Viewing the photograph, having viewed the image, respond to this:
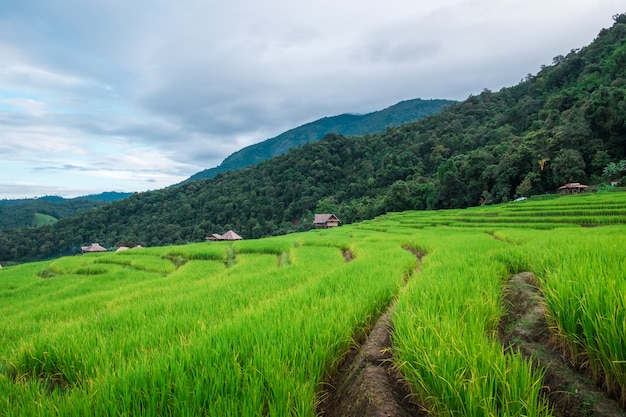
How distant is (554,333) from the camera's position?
8.06 feet

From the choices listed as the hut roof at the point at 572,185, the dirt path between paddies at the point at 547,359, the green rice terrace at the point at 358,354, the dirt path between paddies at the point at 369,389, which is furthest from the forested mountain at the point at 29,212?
the dirt path between paddies at the point at 547,359

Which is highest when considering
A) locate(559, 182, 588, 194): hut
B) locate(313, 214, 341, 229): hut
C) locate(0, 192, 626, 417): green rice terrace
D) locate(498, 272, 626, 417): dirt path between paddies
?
locate(0, 192, 626, 417): green rice terrace

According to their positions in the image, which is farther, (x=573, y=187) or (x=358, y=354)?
(x=573, y=187)

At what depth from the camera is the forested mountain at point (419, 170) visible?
104 feet

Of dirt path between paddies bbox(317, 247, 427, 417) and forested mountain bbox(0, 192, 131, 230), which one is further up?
forested mountain bbox(0, 192, 131, 230)

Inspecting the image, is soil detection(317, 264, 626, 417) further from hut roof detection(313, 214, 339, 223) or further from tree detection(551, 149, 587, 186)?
hut roof detection(313, 214, 339, 223)

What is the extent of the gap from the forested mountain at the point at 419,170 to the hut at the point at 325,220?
8.99 feet

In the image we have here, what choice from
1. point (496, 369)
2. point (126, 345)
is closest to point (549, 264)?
point (496, 369)

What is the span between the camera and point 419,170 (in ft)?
184

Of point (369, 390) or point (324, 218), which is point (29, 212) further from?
point (369, 390)

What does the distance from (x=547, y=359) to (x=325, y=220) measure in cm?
4506

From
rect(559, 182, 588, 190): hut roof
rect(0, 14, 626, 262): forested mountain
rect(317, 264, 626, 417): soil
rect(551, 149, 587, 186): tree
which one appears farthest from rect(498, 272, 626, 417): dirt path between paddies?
rect(0, 14, 626, 262): forested mountain

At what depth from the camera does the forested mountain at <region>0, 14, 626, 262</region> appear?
31750 mm

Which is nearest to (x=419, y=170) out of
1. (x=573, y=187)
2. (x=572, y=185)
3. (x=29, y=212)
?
(x=573, y=187)
